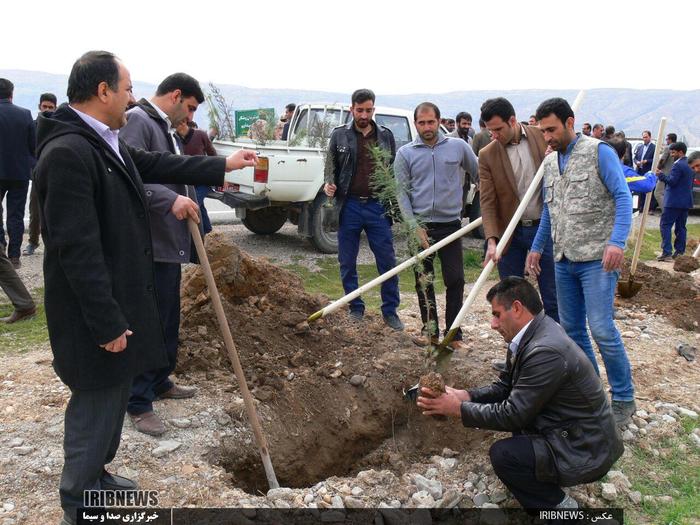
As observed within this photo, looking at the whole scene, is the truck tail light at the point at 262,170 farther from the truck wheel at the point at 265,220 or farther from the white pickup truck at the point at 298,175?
the truck wheel at the point at 265,220

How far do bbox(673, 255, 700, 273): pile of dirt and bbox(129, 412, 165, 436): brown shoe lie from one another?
7533mm

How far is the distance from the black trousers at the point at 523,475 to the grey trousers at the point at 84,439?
5.93 ft

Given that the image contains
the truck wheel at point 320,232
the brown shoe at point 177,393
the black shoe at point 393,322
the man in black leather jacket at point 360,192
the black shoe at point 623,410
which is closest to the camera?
the black shoe at point 623,410

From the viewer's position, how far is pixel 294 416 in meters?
4.36

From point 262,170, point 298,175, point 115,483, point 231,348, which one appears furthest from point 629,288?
point 115,483

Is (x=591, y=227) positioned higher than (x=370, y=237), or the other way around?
(x=591, y=227)

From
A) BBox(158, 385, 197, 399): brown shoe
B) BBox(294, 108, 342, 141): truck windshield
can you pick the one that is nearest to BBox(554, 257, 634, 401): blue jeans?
BBox(158, 385, 197, 399): brown shoe

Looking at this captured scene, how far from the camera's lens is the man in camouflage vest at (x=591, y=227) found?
3.90 m

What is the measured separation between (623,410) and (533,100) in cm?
3142

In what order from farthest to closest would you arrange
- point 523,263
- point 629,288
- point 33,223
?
point 33,223, point 629,288, point 523,263

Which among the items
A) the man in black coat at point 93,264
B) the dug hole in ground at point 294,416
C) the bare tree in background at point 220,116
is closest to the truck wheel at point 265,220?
the bare tree in background at point 220,116

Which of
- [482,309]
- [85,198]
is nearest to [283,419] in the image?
[85,198]

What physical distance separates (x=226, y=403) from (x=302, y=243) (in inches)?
238

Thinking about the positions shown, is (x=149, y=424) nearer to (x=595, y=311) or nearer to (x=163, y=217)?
(x=163, y=217)
